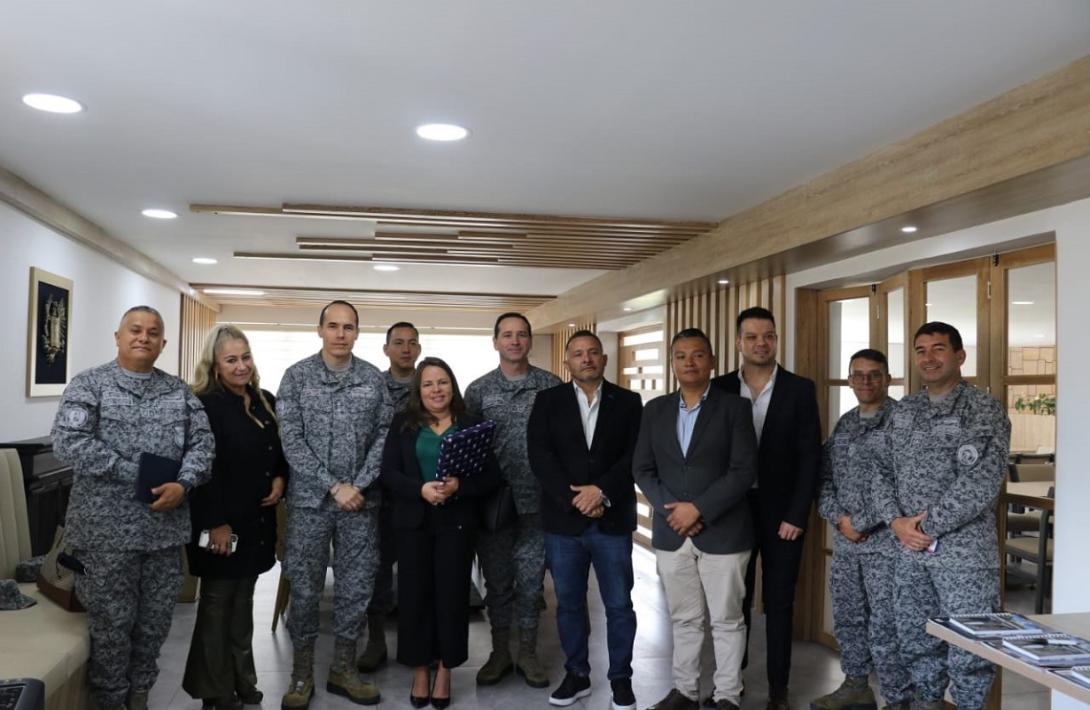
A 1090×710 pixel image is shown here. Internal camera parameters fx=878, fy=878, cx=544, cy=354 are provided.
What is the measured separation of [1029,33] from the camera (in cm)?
239

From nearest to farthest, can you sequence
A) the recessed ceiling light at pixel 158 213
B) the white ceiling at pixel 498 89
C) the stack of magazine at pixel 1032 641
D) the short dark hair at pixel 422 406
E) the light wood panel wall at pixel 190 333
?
1. the stack of magazine at pixel 1032 641
2. the white ceiling at pixel 498 89
3. the short dark hair at pixel 422 406
4. the recessed ceiling light at pixel 158 213
5. the light wood panel wall at pixel 190 333

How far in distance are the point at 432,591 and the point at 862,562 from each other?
5.85 feet

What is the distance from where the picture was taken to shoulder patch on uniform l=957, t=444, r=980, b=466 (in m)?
3.14

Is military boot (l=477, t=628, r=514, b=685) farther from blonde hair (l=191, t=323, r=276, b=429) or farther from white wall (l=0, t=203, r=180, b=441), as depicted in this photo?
white wall (l=0, t=203, r=180, b=441)

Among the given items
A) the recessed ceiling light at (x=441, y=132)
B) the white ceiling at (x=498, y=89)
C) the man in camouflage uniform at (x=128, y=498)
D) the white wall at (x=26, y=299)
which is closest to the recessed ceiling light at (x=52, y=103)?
the white ceiling at (x=498, y=89)

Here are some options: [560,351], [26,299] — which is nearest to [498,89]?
[26,299]

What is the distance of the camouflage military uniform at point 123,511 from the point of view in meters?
3.10

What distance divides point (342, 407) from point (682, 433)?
4.61 ft

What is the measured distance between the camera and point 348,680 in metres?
3.76

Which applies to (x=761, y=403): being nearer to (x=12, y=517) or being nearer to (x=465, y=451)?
(x=465, y=451)

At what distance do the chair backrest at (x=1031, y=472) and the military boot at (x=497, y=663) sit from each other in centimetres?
232

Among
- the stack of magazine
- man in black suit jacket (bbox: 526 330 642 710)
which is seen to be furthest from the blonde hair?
the stack of magazine

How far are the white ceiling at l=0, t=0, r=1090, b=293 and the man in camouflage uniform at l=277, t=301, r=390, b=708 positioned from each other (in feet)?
2.90

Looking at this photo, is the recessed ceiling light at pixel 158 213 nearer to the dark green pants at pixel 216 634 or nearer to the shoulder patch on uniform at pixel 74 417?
the shoulder patch on uniform at pixel 74 417
